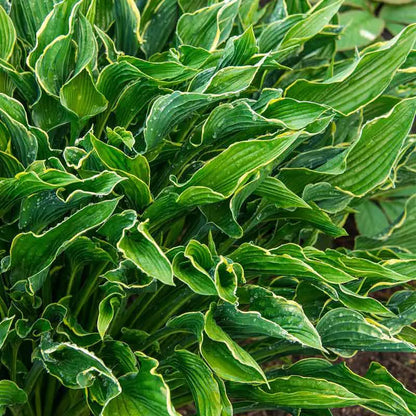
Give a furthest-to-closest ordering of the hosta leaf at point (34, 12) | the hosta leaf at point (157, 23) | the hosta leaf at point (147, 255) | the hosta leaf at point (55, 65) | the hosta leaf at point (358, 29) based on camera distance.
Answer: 1. the hosta leaf at point (358, 29)
2. the hosta leaf at point (157, 23)
3. the hosta leaf at point (34, 12)
4. the hosta leaf at point (55, 65)
5. the hosta leaf at point (147, 255)

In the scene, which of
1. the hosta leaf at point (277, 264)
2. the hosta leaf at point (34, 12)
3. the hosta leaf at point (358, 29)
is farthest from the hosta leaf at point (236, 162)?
the hosta leaf at point (358, 29)

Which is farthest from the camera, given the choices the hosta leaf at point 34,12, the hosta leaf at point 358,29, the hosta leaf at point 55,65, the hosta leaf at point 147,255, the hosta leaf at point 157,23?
the hosta leaf at point 358,29

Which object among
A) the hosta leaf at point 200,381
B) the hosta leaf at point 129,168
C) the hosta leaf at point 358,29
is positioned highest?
the hosta leaf at point 129,168

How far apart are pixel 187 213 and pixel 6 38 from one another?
408 mm

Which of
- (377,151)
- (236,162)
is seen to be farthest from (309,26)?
(236,162)

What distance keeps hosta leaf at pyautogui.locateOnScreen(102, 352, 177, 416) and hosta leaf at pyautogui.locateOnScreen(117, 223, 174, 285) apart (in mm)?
129

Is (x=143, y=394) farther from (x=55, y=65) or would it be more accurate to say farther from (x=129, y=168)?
(x=55, y=65)

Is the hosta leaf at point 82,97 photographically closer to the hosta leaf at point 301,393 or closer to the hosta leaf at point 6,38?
the hosta leaf at point 6,38

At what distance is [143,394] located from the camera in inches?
33.4

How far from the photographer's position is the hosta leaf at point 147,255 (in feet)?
2.63

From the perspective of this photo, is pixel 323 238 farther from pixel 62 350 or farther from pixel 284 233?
pixel 62 350

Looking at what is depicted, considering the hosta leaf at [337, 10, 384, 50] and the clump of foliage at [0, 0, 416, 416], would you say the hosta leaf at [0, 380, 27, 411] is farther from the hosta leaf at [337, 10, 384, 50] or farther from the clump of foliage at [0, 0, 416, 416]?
the hosta leaf at [337, 10, 384, 50]

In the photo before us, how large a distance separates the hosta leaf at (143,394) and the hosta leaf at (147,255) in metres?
0.13

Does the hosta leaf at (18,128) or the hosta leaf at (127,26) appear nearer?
→ the hosta leaf at (18,128)
